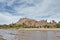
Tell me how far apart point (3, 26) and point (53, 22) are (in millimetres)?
58124

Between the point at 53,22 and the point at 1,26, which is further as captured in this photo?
the point at 1,26

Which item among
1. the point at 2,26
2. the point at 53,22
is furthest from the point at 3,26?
the point at 53,22

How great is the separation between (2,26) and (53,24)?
6123 centimetres

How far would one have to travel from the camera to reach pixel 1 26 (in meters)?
195

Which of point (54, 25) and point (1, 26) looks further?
point (1, 26)

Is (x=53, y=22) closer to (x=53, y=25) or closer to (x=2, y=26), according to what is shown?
(x=53, y=25)

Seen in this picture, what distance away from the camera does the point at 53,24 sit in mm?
173625

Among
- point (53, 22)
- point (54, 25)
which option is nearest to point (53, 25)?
point (54, 25)

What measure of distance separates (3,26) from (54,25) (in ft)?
200

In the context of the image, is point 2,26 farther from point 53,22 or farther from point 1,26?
point 53,22

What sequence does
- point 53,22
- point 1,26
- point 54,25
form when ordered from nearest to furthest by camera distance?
point 54,25, point 53,22, point 1,26

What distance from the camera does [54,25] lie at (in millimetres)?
170125

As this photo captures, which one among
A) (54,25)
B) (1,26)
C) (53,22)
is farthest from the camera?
(1,26)

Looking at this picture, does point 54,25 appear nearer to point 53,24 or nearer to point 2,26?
point 53,24
